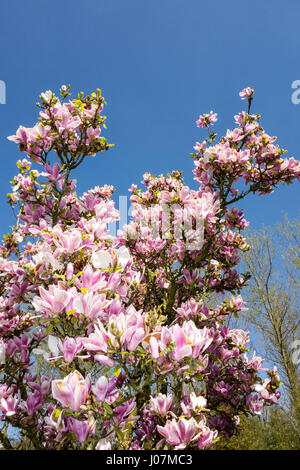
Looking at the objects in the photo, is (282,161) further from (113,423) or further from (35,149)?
(113,423)

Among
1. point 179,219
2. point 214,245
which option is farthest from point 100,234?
point 214,245

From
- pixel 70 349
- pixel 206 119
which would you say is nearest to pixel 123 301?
pixel 70 349

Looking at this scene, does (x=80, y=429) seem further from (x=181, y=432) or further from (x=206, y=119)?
(x=206, y=119)

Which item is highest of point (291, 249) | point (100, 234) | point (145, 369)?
point (291, 249)

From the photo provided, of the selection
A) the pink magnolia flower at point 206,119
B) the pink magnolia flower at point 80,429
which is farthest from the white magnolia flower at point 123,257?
the pink magnolia flower at point 206,119

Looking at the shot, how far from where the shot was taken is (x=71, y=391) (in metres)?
1.55

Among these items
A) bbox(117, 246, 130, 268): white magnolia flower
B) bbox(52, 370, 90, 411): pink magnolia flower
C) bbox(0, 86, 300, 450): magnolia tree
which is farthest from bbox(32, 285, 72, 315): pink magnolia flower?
bbox(117, 246, 130, 268): white magnolia flower

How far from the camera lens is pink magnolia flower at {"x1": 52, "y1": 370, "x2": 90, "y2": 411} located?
1.55 metres

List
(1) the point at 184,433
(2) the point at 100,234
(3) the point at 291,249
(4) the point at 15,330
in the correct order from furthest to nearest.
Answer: (3) the point at 291,249 < (4) the point at 15,330 < (2) the point at 100,234 < (1) the point at 184,433

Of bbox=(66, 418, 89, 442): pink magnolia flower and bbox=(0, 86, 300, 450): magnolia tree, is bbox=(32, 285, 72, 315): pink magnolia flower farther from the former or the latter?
bbox=(66, 418, 89, 442): pink magnolia flower

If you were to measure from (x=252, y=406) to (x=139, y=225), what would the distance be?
7.31ft

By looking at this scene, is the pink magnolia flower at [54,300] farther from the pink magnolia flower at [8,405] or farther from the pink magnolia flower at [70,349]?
the pink magnolia flower at [8,405]

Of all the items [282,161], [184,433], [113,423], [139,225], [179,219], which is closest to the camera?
[113,423]

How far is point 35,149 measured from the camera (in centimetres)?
329
